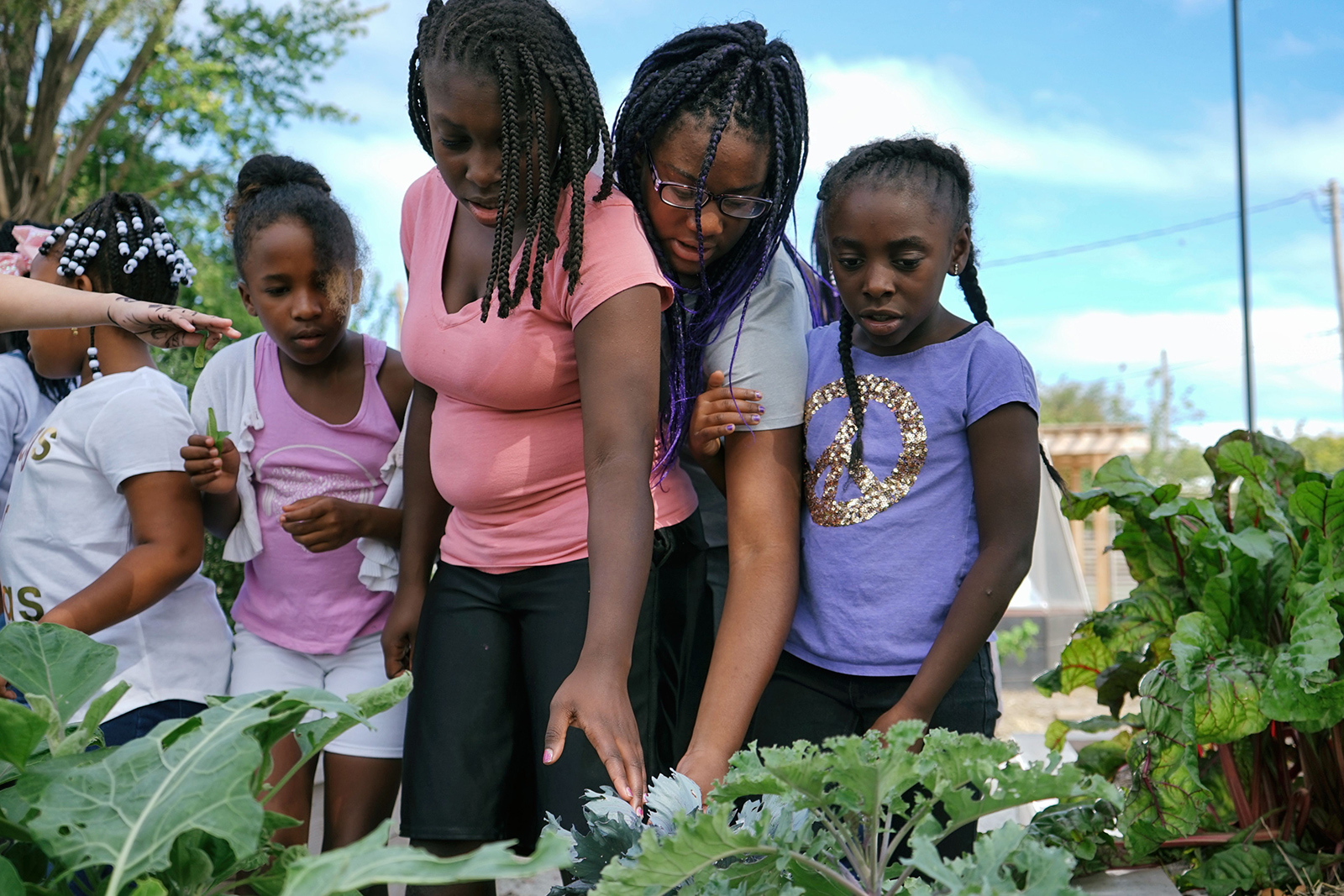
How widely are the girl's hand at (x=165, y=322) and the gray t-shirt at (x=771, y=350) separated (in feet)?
2.54

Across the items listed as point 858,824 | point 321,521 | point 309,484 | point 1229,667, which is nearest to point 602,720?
point 858,824

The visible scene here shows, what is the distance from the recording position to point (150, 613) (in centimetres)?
210

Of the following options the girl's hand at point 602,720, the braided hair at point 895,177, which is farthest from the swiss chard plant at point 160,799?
the braided hair at point 895,177

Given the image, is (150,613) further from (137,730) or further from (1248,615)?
(1248,615)

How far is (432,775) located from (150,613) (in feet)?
2.46

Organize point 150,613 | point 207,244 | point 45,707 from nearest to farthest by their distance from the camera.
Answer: point 45,707 < point 150,613 < point 207,244

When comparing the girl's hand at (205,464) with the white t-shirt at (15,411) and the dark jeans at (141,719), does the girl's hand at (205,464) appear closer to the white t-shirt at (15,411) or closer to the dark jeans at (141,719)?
the dark jeans at (141,719)

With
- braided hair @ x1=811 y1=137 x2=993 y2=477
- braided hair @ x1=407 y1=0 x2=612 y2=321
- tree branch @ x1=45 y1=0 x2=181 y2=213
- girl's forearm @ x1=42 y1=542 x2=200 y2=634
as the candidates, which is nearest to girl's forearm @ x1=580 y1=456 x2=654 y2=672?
braided hair @ x1=407 y1=0 x2=612 y2=321

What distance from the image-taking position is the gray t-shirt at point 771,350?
1790 mm

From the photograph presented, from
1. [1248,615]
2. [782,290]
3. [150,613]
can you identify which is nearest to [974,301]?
[782,290]

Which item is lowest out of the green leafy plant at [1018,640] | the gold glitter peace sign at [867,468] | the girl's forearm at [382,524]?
the green leafy plant at [1018,640]

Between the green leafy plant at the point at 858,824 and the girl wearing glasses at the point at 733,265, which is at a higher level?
the girl wearing glasses at the point at 733,265

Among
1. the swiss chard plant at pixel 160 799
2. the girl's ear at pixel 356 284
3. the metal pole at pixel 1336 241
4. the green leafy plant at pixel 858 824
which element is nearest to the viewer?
the swiss chard plant at pixel 160 799

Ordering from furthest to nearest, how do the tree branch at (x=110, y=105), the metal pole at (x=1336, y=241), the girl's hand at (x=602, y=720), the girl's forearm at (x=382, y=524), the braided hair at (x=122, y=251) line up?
the metal pole at (x=1336, y=241), the tree branch at (x=110, y=105), the braided hair at (x=122, y=251), the girl's forearm at (x=382, y=524), the girl's hand at (x=602, y=720)
